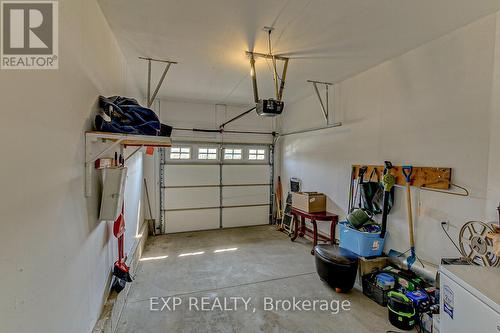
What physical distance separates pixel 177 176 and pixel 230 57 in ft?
10.4

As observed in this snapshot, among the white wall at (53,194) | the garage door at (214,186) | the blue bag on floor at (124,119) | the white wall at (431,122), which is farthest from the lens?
the garage door at (214,186)

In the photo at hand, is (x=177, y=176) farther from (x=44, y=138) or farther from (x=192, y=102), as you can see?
(x=44, y=138)

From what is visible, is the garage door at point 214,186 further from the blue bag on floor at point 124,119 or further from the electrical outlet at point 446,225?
the electrical outlet at point 446,225

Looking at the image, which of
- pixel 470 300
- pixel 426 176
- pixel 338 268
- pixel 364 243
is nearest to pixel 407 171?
pixel 426 176

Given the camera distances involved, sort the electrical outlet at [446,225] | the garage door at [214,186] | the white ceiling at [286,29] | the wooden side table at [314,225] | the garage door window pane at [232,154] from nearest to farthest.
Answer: the white ceiling at [286,29] < the electrical outlet at [446,225] < the wooden side table at [314,225] < the garage door at [214,186] < the garage door window pane at [232,154]

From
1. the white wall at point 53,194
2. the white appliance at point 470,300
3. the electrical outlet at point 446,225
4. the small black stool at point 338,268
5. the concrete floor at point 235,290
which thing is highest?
the white wall at point 53,194

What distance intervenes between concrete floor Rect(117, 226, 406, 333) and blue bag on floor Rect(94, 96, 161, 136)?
184cm

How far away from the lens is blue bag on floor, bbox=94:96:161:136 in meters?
1.70

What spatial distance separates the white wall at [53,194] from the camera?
2.73 ft

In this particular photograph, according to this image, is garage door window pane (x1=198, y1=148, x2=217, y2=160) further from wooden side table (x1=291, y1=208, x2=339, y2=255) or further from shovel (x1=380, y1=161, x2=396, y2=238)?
shovel (x1=380, y1=161, x2=396, y2=238)

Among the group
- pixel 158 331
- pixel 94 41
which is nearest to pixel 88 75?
pixel 94 41

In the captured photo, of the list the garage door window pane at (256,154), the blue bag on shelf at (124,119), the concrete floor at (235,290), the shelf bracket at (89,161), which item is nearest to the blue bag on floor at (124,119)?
the blue bag on shelf at (124,119)

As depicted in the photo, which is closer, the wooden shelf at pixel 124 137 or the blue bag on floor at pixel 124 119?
the wooden shelf at pixel 124 137

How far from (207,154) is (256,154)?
126cm
